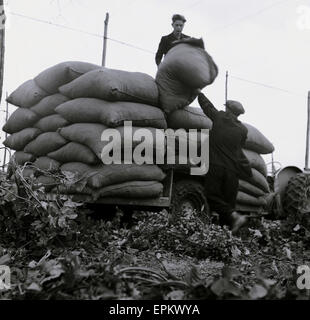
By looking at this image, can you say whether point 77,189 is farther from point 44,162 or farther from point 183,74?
point 183,74

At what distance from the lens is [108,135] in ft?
16.6

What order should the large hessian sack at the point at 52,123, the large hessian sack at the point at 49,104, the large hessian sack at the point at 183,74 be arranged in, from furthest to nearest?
the large hessian sack at the point at 49,104, the large hessian sack at the point at 52,123, the large hessian sack at the point at 183,74

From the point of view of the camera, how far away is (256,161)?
6809mm

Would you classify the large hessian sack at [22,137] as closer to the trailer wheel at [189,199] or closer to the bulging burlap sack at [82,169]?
the bulging burlap sack at [82,169]

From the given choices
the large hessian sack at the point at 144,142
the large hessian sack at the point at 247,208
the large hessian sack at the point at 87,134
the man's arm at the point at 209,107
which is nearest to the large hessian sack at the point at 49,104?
the large hessian sack at the point at 87,134

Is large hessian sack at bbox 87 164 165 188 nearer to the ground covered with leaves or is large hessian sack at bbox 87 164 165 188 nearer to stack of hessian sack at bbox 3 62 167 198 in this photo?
stack of hessian sack at bbox 3 62 167 198

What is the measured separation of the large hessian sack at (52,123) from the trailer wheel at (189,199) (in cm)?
149

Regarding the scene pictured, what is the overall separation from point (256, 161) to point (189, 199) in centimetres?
135

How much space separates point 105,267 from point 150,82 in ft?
12.3

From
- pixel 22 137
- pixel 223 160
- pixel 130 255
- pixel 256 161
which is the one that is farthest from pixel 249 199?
pixel 130 255

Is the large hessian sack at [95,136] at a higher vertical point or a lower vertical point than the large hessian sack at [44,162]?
higher

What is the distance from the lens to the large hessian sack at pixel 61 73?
5.79 metres

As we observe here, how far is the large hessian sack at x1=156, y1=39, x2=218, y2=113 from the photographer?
17.8 feet
